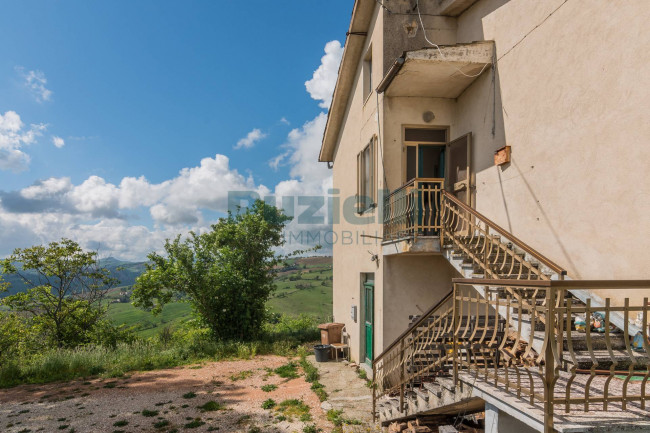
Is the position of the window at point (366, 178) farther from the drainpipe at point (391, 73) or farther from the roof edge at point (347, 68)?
the roof edge at point (347, 68)

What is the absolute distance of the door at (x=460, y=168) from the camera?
26.2 feet

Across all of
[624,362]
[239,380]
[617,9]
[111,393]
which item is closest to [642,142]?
[617,9]

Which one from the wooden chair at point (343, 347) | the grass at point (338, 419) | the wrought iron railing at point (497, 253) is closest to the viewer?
the wrought iron railing at point (497, 253)

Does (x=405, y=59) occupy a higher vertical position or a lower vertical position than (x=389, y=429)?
higher

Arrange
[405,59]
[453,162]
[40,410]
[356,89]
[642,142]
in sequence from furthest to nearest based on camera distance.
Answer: [356,89] → [453,162] → [40,410] → [405,59] → [642,142]

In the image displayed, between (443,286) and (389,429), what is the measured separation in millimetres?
3198

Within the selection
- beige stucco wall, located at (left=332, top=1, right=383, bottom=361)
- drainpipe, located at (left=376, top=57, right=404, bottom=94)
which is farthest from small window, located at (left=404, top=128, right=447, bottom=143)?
drainpipe, located at (left=376, top=57, right=404, bottom=94)

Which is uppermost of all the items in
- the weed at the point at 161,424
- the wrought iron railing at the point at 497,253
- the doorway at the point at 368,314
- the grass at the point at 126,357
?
the wrought iron railing at the point at 497,253

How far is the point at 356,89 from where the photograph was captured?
1143cm

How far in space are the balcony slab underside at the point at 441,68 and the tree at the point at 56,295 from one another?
1377cm

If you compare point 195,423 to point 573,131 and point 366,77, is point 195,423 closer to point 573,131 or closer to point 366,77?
point 573,131

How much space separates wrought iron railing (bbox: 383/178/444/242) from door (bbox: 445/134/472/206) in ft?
2.88

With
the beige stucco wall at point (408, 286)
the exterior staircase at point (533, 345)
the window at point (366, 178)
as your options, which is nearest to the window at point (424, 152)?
the window at point (366, 178)

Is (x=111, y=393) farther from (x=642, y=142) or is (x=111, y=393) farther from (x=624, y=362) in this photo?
(x=642, y=142)
